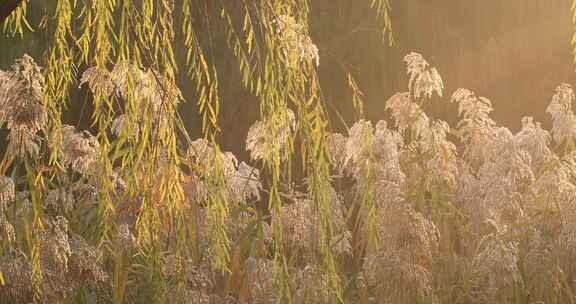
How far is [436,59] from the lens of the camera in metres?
6.60

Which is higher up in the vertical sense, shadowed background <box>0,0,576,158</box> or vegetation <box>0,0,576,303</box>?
shadowed background <box>0,0,576,158</box>

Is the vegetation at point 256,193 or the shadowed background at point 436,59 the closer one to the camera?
the vegetation at point 256,193

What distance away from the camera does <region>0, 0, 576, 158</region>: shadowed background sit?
21.5ft

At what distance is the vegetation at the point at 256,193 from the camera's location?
226 centimetres

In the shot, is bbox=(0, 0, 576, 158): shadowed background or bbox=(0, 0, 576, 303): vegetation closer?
bbox=(0, 0, 576, 303): vegetation

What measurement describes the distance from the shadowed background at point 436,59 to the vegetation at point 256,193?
207 cm

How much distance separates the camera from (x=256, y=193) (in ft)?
12.9

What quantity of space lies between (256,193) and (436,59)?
2976 mm

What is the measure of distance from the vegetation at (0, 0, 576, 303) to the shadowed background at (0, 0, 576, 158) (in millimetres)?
2067

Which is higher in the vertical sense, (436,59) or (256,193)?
(436,59)

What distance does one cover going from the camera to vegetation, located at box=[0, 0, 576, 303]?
2264 millimetres

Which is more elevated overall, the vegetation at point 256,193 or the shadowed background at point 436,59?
the shadowed background at point 436,59

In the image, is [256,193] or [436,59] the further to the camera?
[436,59]

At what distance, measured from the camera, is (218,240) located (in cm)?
239
